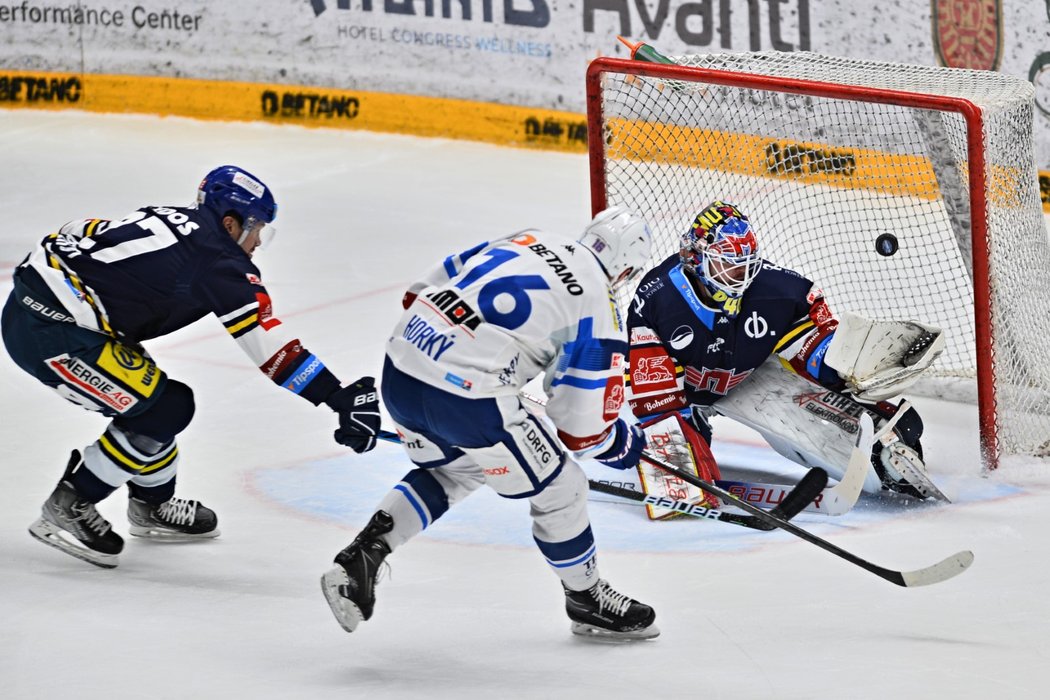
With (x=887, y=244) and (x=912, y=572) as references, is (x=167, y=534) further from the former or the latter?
(x=887, y=244)

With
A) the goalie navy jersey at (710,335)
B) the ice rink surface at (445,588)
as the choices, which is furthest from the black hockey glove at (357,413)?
the goalie navy jersey at (710,335)

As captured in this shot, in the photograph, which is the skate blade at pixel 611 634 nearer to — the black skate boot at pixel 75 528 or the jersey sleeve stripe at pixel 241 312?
the jersey sleeve stripe at pixel 241 312

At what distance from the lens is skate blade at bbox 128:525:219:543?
409cm

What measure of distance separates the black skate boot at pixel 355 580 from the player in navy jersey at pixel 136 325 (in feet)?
0.93

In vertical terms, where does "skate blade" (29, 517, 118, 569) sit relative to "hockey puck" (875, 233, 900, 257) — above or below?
below

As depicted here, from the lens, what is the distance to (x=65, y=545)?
381 centimetres

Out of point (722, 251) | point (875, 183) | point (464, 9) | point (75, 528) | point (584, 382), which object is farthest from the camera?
point (464, 9)

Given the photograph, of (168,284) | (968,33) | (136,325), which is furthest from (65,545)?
(968,33)

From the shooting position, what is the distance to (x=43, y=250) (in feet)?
12.3

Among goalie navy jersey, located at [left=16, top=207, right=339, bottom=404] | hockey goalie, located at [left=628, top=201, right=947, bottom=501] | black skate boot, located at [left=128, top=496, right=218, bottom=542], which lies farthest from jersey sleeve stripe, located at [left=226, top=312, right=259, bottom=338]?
hockey goalie, located at [left=628, top=201, right=947, bottom=501]

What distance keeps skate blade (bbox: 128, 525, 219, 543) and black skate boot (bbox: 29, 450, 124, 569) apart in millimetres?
242

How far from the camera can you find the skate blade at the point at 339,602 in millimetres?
3264

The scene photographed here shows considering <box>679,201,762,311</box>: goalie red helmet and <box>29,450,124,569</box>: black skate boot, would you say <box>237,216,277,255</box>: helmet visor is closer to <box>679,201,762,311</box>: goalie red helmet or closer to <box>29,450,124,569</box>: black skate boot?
<box>29,450,124,569</box>: black skate boot

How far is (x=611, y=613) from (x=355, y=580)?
58 centimetres
